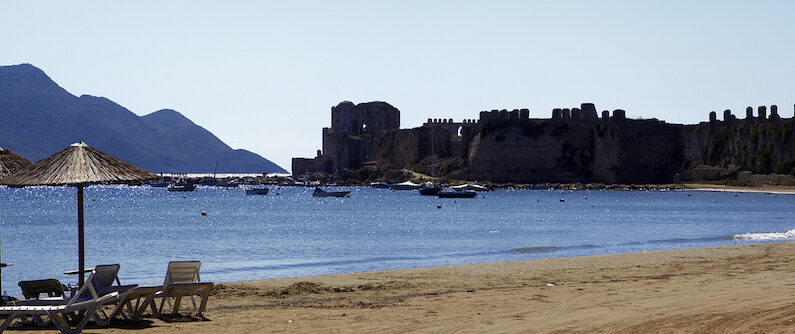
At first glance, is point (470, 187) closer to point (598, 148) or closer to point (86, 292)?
point (598, 148)

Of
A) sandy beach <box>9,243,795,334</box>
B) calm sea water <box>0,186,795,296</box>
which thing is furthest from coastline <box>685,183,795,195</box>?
sandy beach <box>9,243,795,334</box>

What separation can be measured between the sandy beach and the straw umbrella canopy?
296 cm

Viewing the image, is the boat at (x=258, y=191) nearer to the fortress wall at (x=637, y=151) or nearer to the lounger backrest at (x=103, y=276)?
the fortress wall at (x=637, y=151)

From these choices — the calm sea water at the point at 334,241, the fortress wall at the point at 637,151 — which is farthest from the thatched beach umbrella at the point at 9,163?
the fortress wall at the point at 637,151

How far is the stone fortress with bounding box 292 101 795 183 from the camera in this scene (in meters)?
96.1

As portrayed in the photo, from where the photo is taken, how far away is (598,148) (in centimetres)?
10775

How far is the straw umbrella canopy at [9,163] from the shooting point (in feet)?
38.6

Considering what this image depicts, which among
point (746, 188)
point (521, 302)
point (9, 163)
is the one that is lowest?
point (521, 302)

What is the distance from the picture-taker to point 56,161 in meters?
11.1

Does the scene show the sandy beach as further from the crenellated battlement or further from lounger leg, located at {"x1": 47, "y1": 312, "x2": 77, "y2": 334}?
the crenellated battlement

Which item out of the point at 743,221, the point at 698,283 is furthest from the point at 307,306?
the point at 743,221

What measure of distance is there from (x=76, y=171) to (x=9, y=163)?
66.7 inches

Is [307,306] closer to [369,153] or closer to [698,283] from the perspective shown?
[698,283]

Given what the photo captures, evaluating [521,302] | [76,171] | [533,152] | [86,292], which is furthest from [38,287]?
[533,152]
